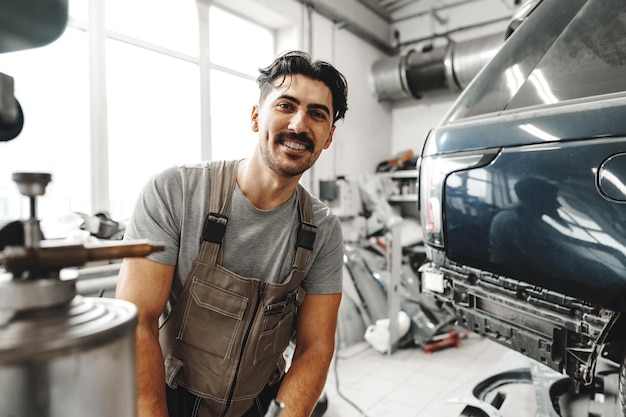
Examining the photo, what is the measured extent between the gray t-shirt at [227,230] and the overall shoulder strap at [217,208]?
29 mm

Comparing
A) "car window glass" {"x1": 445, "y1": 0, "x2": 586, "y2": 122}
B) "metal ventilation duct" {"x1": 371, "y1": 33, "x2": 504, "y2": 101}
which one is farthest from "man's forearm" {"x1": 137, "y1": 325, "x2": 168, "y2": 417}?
"metal ventilation duct" {"x1": 371, "y1": 33, "x2": 504, "y2": 101}

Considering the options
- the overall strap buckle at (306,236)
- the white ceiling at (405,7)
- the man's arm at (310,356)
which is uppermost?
the white ceiling at (405,7)

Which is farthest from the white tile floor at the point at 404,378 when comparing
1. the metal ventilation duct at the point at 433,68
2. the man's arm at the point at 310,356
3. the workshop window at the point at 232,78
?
the metal ventilation duct at the point at 433,68

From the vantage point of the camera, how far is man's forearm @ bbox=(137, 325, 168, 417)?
1123mm

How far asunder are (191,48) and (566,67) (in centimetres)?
327

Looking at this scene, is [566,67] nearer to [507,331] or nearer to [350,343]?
[507,331]

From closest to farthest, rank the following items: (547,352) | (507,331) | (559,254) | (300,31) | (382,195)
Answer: (559,254) → (547,352) → (507,331) → (300,31) → (382,195)

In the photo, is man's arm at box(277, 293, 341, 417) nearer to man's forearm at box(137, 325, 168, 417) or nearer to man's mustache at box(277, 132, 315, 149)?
man's forearm at box(137, 325, 168, 417)

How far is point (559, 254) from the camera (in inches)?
52.6

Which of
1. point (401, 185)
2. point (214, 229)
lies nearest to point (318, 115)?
point (214, 229)

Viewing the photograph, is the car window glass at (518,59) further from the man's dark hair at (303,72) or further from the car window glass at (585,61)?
the man's dark hair at (303,72)

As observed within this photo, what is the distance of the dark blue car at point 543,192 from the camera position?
4.11 ft

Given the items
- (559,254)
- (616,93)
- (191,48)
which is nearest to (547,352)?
(559,254)

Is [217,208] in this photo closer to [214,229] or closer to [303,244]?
[214,229]
